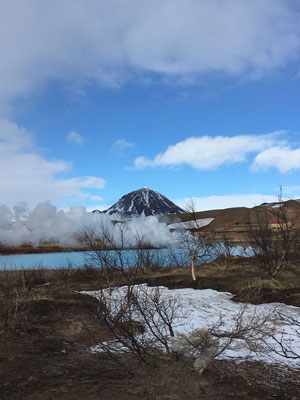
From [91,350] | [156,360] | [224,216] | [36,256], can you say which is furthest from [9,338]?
[224,216]

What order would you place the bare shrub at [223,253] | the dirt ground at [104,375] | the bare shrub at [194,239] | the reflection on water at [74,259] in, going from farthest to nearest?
1. the reflection on water at [74,259]
2. the bare shrub at [223,253]
3. the bare shrub at [194,239]
4. the dirt ground at [104,375]

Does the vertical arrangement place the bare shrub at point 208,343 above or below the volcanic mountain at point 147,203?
below

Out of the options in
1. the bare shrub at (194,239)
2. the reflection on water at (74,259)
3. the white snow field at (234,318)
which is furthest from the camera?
the reflection on water at (74,259)

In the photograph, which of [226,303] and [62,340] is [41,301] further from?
[226,303]

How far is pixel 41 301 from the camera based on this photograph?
31.3ft

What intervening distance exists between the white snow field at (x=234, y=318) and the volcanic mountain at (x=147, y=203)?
114 meters

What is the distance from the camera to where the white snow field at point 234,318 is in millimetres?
5084

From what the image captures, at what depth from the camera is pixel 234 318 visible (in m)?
7.26

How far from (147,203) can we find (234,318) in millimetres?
133786

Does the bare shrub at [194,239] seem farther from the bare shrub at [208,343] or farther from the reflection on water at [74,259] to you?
the bare shrub at [208,343]

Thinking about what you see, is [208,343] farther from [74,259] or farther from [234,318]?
[74,259]

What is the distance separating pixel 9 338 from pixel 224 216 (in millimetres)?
52910

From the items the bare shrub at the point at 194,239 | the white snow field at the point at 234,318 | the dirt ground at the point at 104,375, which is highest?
the bare shrub at the point at 194,239

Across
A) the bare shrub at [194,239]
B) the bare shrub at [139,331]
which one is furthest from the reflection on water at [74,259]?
the bare shrub at [139,331]
